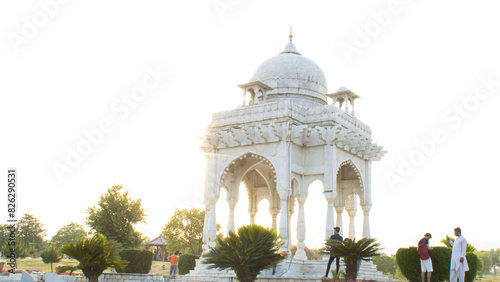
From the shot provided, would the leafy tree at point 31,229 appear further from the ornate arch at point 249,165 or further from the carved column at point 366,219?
the carved column at point 366,219

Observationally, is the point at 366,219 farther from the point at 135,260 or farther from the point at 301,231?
the point at 135,260

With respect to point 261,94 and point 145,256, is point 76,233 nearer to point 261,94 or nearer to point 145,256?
point 145,256

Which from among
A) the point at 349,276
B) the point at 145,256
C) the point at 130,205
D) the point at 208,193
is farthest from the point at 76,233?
the point at 349,276

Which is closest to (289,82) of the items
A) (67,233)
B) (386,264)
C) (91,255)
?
(91,255)

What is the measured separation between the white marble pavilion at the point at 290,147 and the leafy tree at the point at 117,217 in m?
9.62

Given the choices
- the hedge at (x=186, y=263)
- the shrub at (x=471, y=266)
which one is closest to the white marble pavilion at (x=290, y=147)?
the hedge at (x=186, y=263)

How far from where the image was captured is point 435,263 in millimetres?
15797

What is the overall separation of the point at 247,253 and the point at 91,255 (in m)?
5.94

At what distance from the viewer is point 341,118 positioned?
24.4 m

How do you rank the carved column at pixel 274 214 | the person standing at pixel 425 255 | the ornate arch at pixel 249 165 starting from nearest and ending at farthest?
the person standing at pixel 425 255
the ornate arch at pixel 249 165
the carved column at pixel 274 214

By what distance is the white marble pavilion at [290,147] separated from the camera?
2283cm

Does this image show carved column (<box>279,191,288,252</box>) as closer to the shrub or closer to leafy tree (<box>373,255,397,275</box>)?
the shrub

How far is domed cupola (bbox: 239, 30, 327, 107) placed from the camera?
2588cm

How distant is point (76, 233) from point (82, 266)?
69.8 metres
